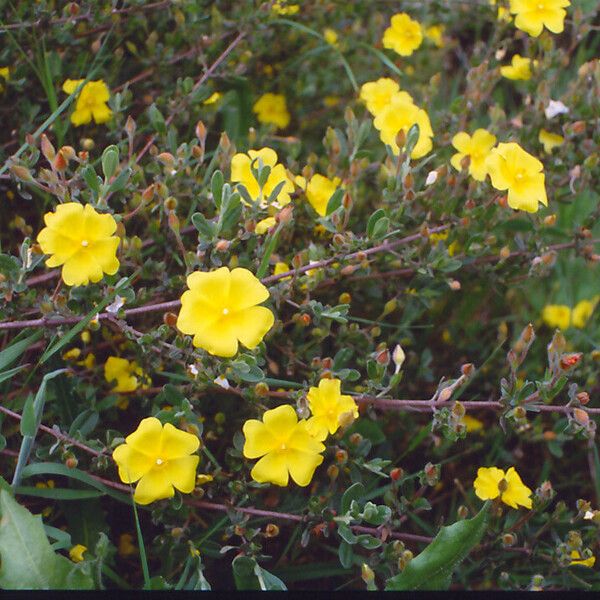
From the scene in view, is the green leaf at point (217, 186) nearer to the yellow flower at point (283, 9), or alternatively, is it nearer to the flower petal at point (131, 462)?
the flower petal at point (131, 462)

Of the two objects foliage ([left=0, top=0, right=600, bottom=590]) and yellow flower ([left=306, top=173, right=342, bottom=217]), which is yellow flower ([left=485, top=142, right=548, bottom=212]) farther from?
yellow flower ([left=306, top=173, right=342, bottom=217])

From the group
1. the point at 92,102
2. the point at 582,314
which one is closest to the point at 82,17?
the point at 92,102

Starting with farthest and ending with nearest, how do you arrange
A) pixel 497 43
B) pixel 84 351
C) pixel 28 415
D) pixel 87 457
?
pixel 497 43, pixel 84 351, pixel 87 457, pixel 28 415

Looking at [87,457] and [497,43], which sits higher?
[497,43]

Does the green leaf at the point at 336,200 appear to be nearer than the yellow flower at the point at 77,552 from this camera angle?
No

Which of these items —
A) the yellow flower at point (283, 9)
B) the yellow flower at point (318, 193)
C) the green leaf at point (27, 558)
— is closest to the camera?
the green leaf at point (27, 558)

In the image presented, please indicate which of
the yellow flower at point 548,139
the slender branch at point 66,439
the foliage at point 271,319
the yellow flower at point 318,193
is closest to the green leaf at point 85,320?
the foliage at point 271,319

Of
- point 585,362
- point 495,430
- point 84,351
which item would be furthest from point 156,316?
point 585,362

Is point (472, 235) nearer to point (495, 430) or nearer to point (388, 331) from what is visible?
point (388, 331)
